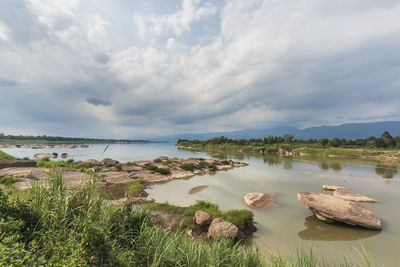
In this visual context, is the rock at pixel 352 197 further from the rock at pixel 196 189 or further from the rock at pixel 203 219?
the rock at pixel 203 219

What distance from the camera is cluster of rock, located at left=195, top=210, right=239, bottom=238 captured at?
6.94 m

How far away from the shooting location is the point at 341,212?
8906mm

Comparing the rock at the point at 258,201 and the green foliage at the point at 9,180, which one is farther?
the green foliage at the point at 9,180

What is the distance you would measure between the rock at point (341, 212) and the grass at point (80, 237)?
728cm

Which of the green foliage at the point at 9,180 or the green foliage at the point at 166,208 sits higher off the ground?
the green foliage at the point at 9,180

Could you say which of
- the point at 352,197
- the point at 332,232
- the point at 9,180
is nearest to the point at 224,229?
the point at 332,232

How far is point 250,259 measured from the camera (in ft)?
12.9

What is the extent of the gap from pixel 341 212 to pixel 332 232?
1.33 m

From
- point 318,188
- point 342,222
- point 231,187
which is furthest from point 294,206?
point 318,188

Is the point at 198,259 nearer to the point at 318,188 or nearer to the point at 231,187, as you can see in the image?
the point at 231,187

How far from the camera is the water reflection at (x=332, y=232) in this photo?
8.02m

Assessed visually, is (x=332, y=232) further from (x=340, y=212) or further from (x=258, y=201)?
(x=258, y=201)

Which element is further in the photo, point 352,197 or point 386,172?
point 386,172

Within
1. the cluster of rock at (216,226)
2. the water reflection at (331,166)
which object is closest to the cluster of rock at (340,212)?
the cluster of rock at (216,226)
